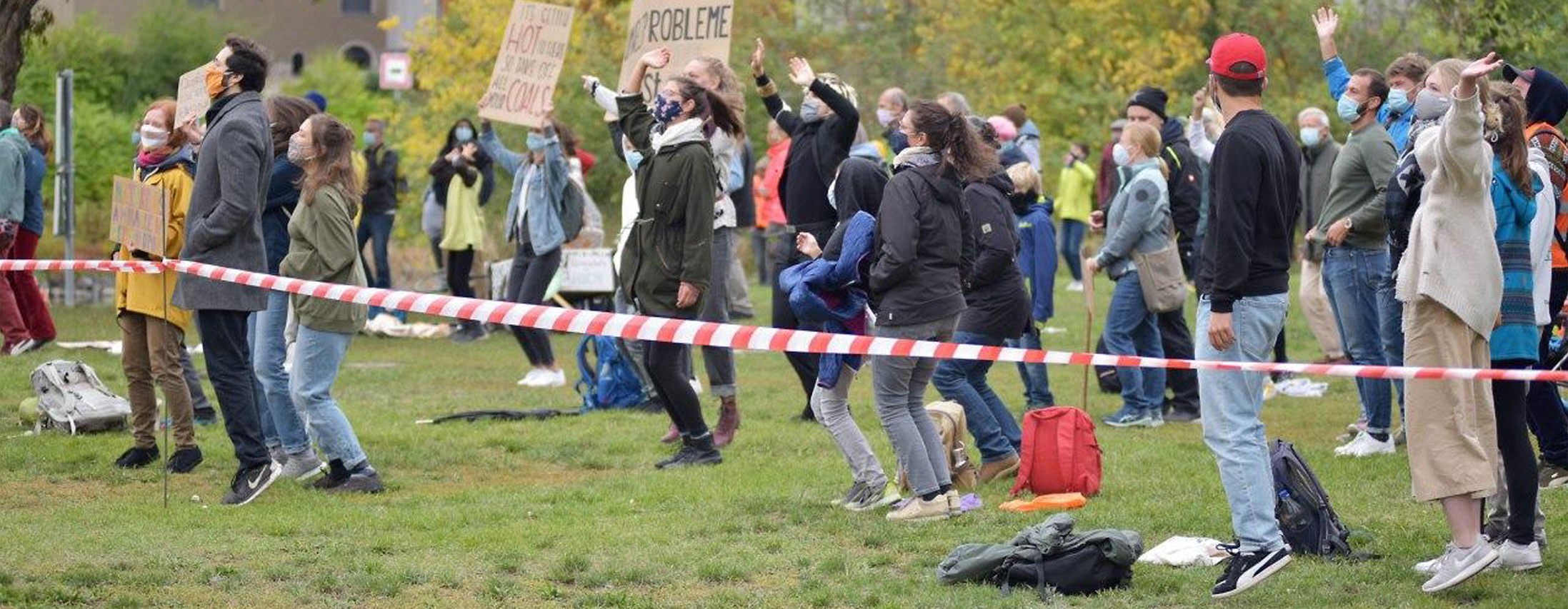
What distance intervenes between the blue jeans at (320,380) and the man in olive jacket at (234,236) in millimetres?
266

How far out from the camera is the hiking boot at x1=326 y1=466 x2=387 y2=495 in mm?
9250

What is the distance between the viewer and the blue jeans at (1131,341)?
11.9 m

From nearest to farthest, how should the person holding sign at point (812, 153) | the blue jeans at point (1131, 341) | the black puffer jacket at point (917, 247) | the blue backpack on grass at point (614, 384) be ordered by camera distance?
1. the black puffer jacket at point (917, 247)
2. the person holding sign at point (812, 153)
3. the blue jeans at point (1131, 341)
4. the blue backpack on grass at point (614, 384)

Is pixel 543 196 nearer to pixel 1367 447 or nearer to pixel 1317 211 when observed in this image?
pixel 1317 211

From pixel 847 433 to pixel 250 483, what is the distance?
274 centimetres

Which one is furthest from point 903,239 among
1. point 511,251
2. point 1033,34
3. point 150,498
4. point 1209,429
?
point 1033,34

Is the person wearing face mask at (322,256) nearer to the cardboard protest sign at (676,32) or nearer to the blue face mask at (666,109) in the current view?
the blue face mask at (666,109)

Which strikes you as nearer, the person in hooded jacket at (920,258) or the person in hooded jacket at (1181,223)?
the person in hooded jacket at (920,258)

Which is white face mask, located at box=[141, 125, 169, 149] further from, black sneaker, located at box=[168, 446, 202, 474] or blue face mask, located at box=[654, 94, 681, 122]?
blue face mask, located at box=[654, 94, 681, 122]

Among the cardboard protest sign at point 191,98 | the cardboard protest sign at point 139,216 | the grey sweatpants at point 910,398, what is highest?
the cardboard protest sign at point 191,98

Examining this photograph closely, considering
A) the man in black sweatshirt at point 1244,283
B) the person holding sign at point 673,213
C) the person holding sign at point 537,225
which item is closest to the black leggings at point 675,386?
the person holding sign at point 673,213

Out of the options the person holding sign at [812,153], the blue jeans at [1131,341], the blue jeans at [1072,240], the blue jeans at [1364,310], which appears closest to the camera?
the blue jeans at [1364,310]

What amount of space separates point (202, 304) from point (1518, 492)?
18.2ft

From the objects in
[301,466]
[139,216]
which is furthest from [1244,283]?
[139,216]
